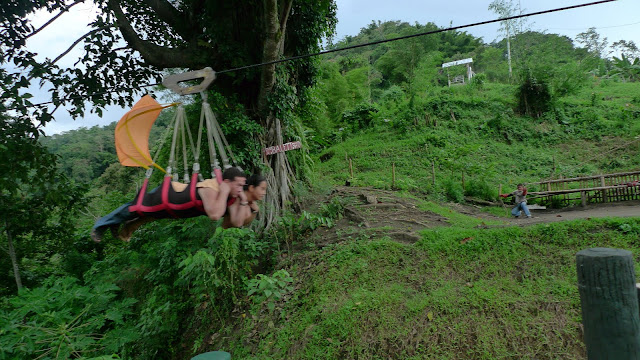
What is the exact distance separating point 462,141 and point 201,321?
11898 mm

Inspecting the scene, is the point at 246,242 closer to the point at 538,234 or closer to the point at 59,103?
the point at 59,103

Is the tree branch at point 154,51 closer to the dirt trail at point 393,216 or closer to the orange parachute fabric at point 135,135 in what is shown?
the orange parachute fabric at point 135,135

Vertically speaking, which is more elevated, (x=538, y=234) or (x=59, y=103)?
(x=59, y=103)

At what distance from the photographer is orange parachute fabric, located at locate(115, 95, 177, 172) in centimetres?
340

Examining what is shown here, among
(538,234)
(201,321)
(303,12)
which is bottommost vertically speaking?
(201,321)

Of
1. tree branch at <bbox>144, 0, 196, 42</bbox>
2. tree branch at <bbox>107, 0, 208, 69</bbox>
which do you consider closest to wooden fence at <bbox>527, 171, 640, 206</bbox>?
tree branch at <bbox>107, 0, 208, 69</bbox>

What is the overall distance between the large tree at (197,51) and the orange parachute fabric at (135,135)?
104 inches

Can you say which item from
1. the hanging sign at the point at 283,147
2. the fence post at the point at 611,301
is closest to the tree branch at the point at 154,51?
the hanging sign at the point at 283,147

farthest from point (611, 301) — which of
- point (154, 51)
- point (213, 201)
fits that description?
point (154, 51)

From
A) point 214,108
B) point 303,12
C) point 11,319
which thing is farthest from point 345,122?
point 11,319

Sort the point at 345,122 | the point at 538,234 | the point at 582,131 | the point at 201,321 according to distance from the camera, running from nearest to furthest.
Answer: the point at 538,234
the point at 201,321
the point at 582,131
the point at 345,122

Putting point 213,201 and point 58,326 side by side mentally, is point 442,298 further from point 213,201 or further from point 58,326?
point 58,326

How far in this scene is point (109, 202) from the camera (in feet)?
30.1

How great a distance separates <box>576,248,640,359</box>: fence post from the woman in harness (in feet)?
8.66
